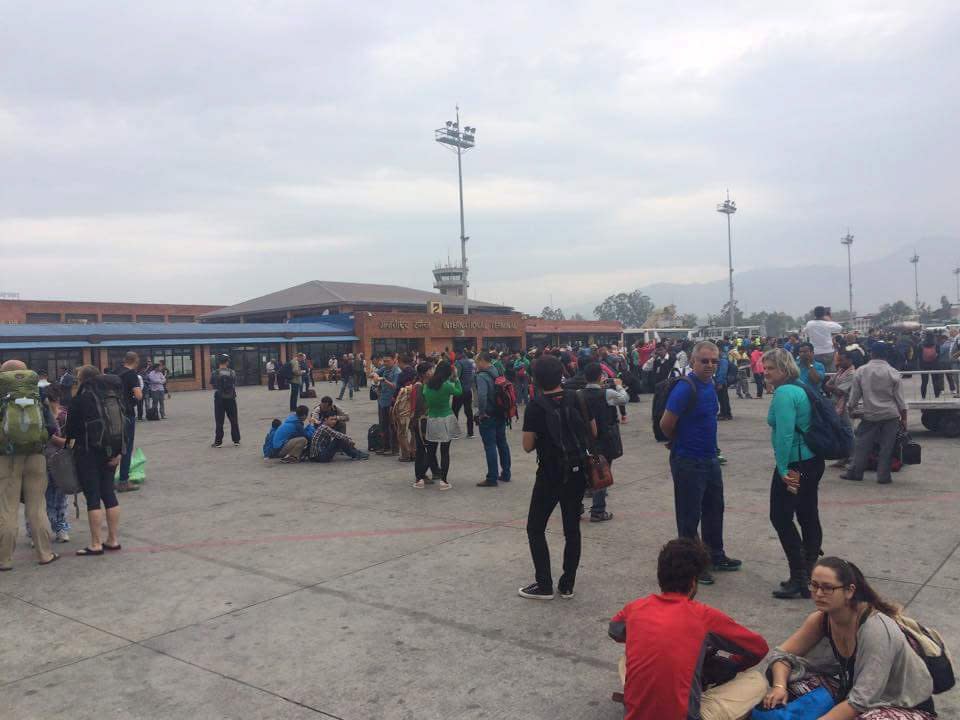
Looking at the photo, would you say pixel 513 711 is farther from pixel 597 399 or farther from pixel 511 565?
pixel 597 399

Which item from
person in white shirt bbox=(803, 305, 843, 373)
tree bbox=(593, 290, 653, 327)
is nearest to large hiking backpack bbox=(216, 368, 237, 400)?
person in white shirt bbox=(803, 305, 843, 373)

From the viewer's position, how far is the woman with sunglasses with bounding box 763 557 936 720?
3016 mm

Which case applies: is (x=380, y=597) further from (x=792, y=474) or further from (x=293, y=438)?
(x=293, y=438)

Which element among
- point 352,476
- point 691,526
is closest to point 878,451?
point 691,526

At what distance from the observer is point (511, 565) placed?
6027mm

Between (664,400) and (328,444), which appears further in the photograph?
A: (328,444)

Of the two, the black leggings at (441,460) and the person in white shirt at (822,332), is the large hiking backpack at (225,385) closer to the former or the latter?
the black leggings at (441,460)

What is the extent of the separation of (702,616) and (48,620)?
445cm

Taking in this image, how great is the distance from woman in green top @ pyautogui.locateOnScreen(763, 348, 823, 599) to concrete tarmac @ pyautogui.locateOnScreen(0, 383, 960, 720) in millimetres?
271

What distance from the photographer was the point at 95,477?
259 inches

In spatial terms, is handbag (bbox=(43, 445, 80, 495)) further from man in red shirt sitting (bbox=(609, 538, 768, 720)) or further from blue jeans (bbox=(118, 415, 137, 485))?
man in red shirt sitting (bbox=(609, 538, 768, 720))

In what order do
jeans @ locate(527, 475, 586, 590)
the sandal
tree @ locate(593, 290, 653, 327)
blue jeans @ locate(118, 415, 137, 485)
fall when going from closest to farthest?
1. jeans @ locate(527, 475, 586, 590)
2. the sandal
3. blue jeans @ locate(118, 415, 137, 485)
4. tree @ locate(593, 290, 653, 327)

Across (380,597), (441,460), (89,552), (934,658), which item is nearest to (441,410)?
(441,460)

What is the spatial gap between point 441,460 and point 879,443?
5320mm
